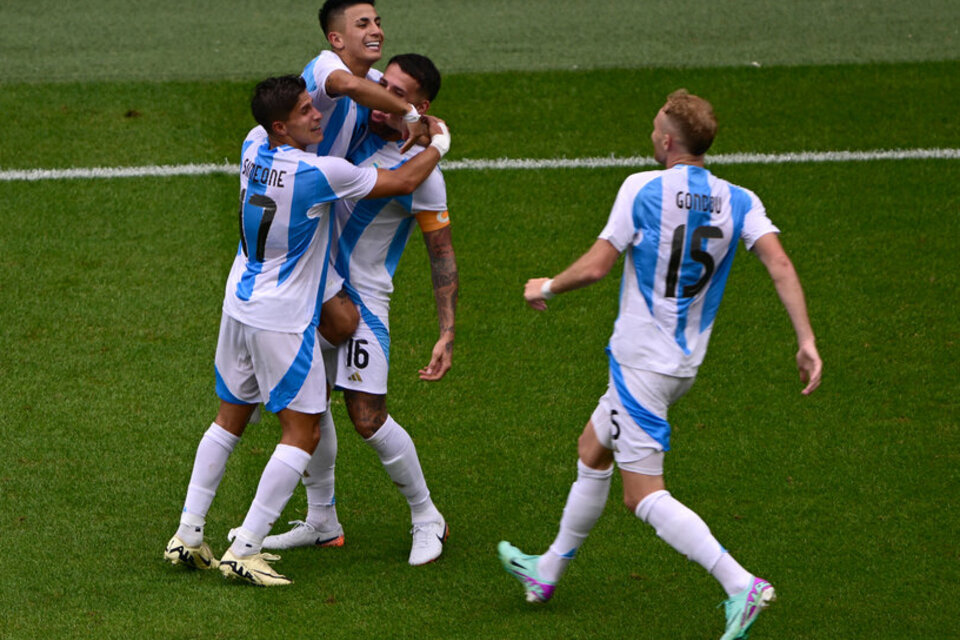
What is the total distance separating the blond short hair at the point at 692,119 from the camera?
462 cm

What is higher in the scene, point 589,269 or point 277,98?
point 277,98

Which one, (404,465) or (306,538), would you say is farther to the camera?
A: (306,538)

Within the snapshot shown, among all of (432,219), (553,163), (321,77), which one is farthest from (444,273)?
(553,163)

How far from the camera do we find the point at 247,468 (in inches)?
255

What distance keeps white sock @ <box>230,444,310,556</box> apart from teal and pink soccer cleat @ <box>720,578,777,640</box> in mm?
1780

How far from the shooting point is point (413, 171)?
529 centimetres

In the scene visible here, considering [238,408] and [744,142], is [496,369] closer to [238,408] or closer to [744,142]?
[238,408]

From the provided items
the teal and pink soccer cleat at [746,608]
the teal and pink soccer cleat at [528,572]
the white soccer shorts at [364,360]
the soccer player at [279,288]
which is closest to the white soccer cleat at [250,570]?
the soccer player at [279,288]

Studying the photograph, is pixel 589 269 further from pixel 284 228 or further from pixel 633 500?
pixel 284 228

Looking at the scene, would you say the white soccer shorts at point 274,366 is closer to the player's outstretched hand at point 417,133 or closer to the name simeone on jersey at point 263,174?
the name simeone on jersey at point 263,174

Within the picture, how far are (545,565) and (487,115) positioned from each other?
6196 millimetres

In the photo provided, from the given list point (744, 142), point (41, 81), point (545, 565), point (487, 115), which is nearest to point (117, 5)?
point (41, 81)

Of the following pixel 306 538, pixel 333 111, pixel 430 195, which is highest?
pixel 333 111

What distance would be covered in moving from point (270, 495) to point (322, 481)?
57cm
